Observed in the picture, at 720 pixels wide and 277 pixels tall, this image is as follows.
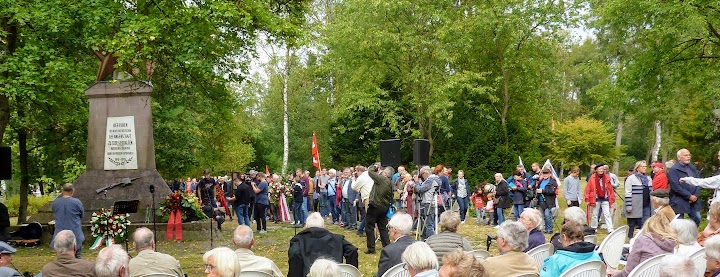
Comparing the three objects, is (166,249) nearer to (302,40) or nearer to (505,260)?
(302,40)

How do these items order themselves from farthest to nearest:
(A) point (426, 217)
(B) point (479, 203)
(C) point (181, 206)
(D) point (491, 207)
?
(B) point (479, 203) → (D) point (491, 207) → (C) point (181, 206) → (A) point (426, 217)

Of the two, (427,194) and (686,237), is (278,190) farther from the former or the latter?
(686,237)

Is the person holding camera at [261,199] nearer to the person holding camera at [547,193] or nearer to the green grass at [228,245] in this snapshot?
the green grass at [228,245]

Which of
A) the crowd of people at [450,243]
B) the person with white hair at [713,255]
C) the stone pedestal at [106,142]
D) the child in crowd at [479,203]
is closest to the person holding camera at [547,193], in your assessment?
the crowd of people at [450,243]

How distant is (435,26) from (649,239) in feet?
86.3

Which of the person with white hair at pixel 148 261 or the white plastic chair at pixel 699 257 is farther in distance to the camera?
the person with white hair at pixel 148 261

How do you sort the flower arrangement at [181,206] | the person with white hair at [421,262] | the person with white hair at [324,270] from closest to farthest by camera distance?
the person with white hair at [324,270] < the person with white hair at [421,262] < the flower arrangement at [181,206]

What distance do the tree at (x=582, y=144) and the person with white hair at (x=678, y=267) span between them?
39.7 meters

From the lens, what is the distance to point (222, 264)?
4.92 m

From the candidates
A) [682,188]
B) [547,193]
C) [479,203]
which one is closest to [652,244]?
[682,188]

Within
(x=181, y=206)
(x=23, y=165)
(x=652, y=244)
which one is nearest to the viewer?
(x=652, y=244)

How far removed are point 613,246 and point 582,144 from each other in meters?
37.4

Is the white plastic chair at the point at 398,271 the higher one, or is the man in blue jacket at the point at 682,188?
the man in blue jacket at the point at 682,188

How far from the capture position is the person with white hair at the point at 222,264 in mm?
4914
